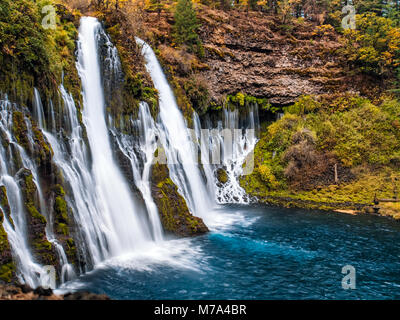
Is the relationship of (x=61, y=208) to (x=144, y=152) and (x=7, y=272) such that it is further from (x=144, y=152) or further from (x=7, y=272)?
(x=144, y=152)

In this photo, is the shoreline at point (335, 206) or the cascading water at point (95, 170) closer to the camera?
the cascading water at point (95, 170)

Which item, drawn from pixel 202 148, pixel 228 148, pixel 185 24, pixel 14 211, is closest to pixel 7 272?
pixel 14 211

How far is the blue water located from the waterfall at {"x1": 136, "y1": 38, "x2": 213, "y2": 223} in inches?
117

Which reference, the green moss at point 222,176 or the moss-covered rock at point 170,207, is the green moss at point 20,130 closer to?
the moss-covered rock at point 170,207

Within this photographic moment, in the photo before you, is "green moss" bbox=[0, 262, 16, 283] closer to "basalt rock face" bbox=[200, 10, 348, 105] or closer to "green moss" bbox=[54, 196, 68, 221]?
"green moss" bbox=[54, 196, 68, 221]

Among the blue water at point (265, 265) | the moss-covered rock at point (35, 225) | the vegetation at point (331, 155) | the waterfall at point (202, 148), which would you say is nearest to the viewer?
the moss-covered rock at point (35, 225)

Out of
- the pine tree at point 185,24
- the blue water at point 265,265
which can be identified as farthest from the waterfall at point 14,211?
the pine tree at point 185,24

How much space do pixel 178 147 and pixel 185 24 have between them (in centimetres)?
1336

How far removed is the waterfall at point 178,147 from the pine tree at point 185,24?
5.62 metres

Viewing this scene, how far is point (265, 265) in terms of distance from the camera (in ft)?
35.7

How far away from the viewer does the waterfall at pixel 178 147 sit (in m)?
16.8

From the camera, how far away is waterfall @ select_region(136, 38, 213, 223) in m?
16.8

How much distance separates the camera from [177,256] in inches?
448

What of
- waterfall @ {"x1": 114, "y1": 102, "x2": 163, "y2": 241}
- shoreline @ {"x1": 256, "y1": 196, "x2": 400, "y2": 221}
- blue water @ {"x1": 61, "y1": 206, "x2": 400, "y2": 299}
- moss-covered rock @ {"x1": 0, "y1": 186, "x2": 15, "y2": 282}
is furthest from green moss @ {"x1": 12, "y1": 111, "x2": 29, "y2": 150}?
shoreline @ {"x1": 256, "y1": 196, "x2": 400, "y2": 221}
